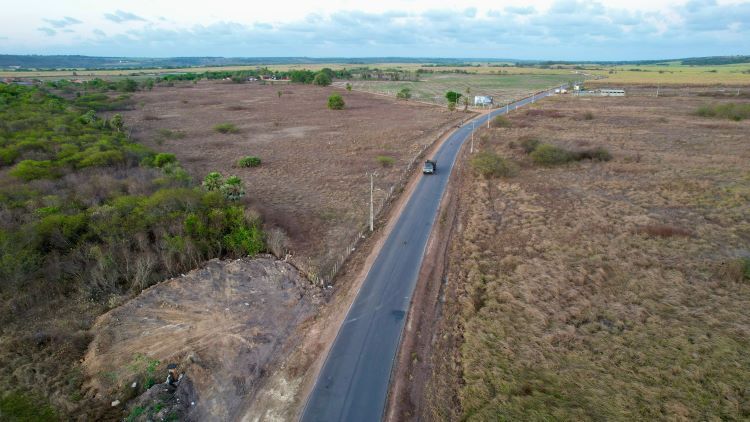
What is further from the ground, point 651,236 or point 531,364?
point 651,236

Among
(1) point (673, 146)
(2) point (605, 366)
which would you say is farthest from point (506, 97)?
(2) point (605, 366)

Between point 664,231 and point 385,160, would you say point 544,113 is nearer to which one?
point 385,160

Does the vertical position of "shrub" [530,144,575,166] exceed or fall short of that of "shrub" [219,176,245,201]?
it exceeds it

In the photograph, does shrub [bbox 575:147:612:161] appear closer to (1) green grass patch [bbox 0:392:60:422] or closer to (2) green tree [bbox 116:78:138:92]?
(1) green grass patch [bbox 0:392:60:422]

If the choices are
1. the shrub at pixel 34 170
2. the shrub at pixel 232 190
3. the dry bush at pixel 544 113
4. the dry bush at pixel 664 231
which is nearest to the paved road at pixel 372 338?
the shrub at pixel 232 190

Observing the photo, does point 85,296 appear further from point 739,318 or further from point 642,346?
point 739,318

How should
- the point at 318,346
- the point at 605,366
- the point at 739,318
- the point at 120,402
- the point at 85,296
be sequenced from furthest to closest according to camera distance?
the point at 85,296 < the point at 739,318 < the point at 318,346 < the point at 605,366 < the point at 120,402

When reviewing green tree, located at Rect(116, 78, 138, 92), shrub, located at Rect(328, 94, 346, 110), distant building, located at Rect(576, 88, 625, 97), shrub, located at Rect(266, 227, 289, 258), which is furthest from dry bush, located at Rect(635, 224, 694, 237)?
green tree, located at Rect(116, 78, 138, 92)
